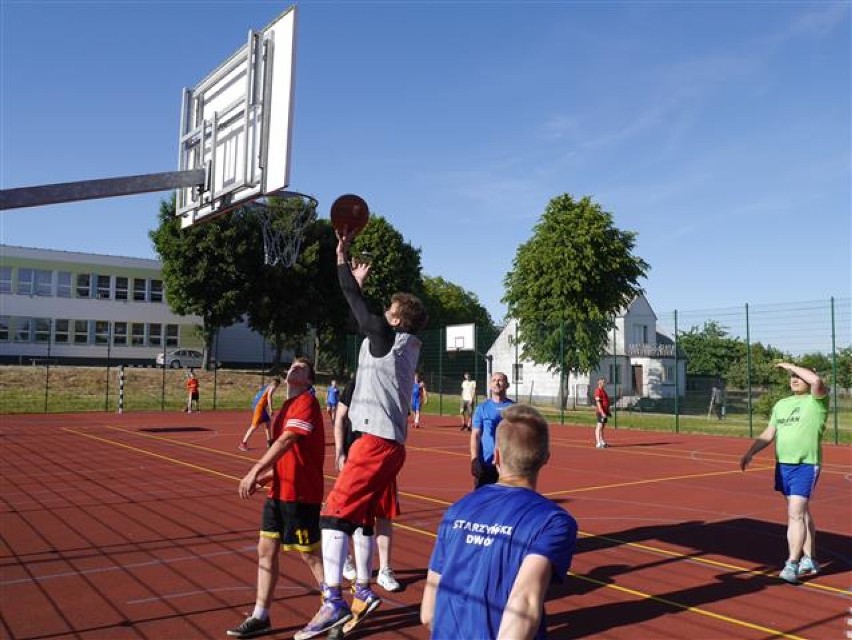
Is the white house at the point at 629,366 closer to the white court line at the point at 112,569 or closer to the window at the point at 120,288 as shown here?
the window at the point at 120,288

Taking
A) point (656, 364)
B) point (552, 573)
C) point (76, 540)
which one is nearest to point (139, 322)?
point (656, 364)

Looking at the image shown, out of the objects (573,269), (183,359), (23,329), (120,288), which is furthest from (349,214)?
(120,288)

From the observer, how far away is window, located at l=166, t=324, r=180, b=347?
53312 millimetres

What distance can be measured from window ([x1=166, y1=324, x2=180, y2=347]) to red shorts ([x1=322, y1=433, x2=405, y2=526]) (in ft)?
169

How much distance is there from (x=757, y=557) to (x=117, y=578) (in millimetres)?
5925

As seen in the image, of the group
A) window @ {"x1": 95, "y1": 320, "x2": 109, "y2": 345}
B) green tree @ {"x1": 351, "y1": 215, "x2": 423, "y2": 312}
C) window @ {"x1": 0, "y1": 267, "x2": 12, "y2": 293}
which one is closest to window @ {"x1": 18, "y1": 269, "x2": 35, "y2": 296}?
window @ {"x1": 0, "y1": 267, "x2": 12, "y2": 293}

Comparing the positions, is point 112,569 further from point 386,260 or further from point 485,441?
point 386,260

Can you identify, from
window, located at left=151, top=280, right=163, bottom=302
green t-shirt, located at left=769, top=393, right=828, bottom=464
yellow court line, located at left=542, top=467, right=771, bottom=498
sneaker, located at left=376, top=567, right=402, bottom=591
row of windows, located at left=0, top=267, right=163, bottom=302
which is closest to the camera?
sneaker, located at left=376, top=567, right=402, bottom=591

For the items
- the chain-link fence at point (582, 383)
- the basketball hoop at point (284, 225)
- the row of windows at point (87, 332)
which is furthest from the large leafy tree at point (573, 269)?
the row of windows at point (87, 332)

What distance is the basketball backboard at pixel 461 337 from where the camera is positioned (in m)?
32.8

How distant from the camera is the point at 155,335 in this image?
172ft

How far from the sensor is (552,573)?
2.27 m

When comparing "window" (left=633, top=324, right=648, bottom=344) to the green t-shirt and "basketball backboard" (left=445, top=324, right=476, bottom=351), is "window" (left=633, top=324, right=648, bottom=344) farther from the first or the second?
the green t-shirt

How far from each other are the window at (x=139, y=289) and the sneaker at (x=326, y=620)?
51191 millimetres
